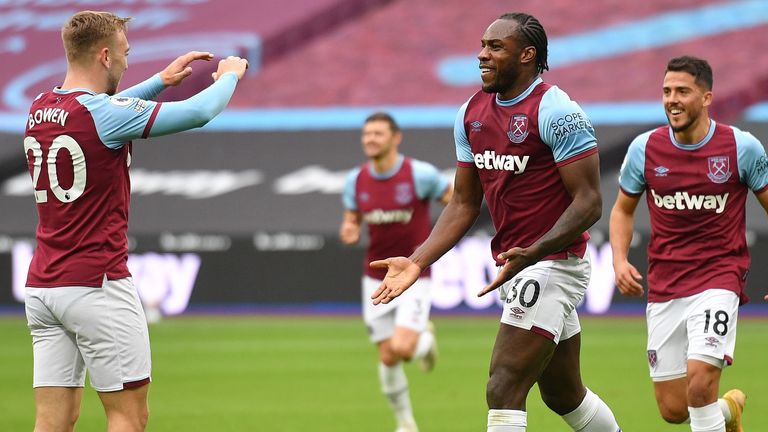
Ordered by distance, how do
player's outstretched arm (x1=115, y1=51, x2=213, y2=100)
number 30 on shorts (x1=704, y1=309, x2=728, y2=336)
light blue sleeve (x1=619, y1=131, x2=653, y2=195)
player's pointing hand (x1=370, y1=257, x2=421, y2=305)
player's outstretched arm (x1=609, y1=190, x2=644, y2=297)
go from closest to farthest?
player's pointing hand (x1=370, y1=257, x2=421, y2=305)
player's outstretched arm (x1=115, y1=51, x2=213, y2=100)
number 30 on shorts (x1=704, y1=309, x2=728, y2=336)
light blue sleeve (x1=619, y1=131, x2=653, y2=195)
player's outstretched arm (x1=609, y1=190, x2=644, y2=297)

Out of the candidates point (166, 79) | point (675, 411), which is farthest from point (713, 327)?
point (166, 79)

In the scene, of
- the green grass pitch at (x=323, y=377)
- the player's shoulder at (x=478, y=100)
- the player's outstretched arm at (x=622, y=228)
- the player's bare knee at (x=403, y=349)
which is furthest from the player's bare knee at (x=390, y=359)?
the player's shoulder at (x=478, y=100)

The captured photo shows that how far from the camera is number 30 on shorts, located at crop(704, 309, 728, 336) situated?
259 inches

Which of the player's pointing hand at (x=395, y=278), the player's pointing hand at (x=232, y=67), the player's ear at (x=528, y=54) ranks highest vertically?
the player's ear at (x=528, y=54)

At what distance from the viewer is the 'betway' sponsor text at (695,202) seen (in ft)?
22.3

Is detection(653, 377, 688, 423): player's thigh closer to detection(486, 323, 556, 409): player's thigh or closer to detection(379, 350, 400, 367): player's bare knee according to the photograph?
detection(486, 323, 556, 409): player's thigh

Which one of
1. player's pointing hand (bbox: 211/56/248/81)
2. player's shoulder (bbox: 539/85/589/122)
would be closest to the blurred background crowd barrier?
player's shoulder (bbox: 539/85/589/122)

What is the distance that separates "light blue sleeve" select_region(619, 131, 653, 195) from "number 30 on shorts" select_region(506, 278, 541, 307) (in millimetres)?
1362

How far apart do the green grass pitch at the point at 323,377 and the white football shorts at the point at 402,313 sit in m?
0.70

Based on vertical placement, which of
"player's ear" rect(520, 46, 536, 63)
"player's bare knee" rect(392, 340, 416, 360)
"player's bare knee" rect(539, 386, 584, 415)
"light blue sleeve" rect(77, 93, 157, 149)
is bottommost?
"player's bare knee" rect(392, 340, 416, 360)

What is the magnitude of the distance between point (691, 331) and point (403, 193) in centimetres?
424

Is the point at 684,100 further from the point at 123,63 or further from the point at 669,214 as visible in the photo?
the point at 123,63

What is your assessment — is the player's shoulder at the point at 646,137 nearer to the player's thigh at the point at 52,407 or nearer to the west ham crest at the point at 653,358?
the west ham crest at the point at 653,358

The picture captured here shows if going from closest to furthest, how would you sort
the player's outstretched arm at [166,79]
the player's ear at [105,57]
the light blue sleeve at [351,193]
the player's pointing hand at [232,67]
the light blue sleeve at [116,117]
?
the light blue sleeve at [116,117] < the player's ear at [105,57] < the player's pointing hand at [232,67] < the player's outstretched arm at [166,79] < the light blue sleeve at [351,193]
